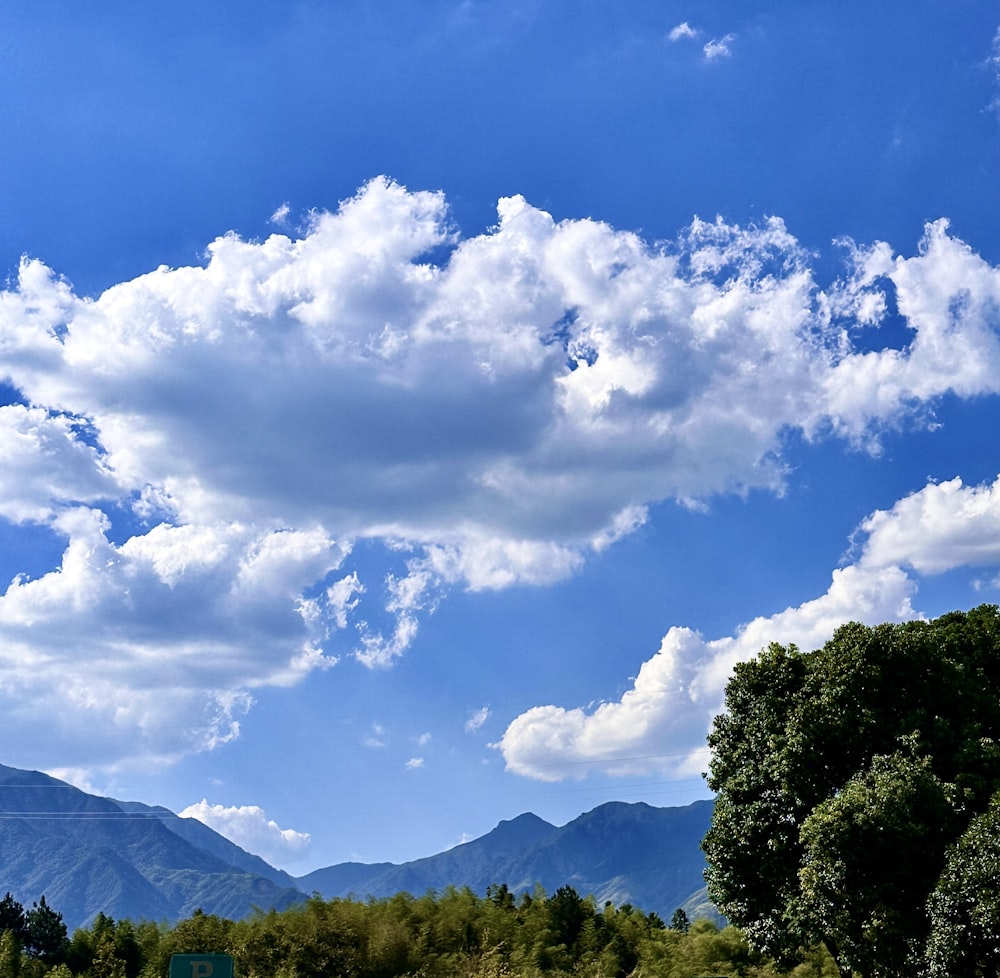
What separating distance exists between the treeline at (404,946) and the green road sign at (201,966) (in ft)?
99.7

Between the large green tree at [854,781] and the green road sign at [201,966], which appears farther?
the large green tree at [854,781]

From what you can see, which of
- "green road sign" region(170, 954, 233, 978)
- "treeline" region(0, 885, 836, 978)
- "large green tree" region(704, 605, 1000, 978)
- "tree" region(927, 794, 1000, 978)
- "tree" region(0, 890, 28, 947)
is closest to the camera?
"green road sign" region(170, 954, 233, 978)

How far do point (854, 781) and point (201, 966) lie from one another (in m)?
18.7

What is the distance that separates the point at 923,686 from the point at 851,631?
78.2 inches

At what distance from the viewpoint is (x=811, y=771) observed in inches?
936

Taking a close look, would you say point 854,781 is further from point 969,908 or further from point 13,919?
point 13,919

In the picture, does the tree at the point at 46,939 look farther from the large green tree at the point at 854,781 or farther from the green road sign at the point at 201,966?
the green road sign at the point at 201,966

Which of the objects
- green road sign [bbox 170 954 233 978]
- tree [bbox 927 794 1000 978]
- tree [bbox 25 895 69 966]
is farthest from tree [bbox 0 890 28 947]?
green road sign [bbox 170 954 233 978]

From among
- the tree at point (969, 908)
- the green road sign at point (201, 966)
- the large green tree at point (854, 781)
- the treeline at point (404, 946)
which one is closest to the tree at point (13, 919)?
the treeline at point (404, 946)

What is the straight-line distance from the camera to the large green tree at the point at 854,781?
2148 cm

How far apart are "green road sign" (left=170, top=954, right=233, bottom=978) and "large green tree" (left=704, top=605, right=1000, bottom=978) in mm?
17669

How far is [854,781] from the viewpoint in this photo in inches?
876

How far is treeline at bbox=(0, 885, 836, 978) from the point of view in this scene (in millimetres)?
35031

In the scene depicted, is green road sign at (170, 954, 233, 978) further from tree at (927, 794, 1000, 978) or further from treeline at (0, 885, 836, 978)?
treeline at (0, 885, 836, 978)
